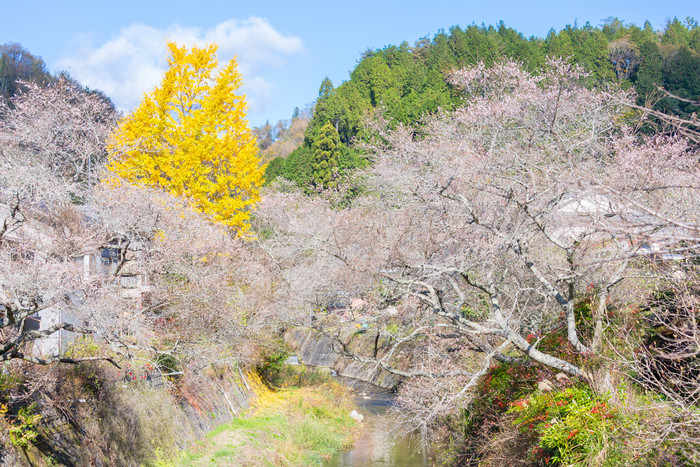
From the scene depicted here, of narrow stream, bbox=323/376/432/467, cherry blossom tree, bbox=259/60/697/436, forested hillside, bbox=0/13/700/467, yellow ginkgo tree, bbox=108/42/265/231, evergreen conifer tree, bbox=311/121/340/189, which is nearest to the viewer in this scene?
forested hillside, bbox=0/13/700/467

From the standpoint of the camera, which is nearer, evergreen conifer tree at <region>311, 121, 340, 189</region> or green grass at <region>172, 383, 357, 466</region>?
green grass at <region>172, 383, 357, 466</region>

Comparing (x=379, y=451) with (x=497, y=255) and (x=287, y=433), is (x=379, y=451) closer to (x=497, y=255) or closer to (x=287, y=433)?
(x=287, y=433)

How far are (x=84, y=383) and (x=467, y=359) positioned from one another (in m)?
7.45

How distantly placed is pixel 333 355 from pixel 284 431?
12.2 meters

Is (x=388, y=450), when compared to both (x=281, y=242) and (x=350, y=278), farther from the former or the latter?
(x=281, y=242)

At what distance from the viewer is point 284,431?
1505cm

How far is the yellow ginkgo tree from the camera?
17172mm

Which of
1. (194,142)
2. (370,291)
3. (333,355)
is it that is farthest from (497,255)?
(333,355)

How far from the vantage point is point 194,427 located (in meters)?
12.5

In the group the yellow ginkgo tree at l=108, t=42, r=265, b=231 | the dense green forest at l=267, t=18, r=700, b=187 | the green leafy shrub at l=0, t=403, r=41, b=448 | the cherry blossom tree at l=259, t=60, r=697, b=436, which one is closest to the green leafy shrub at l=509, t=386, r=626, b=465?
the cherry blossom tree at l=259, t=60, r=697, b=436

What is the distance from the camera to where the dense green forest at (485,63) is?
3491 centimetres

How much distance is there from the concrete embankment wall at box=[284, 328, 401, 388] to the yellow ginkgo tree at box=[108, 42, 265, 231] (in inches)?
281

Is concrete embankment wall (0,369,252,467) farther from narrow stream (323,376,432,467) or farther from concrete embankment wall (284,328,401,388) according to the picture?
concrete embankment wall (284,328,401,388)

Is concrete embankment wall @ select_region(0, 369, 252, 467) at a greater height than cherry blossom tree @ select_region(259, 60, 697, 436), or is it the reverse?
cherry blossom tree @ select_region(259, 60, 697, 436)
